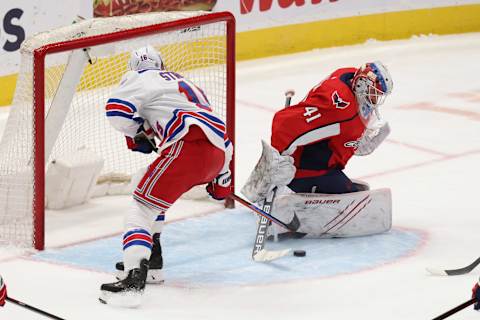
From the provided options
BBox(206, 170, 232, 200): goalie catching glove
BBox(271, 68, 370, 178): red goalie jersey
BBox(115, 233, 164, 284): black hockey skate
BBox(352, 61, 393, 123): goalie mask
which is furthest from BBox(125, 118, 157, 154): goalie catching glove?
BBox(352, 61, 393, 123): goalie mask

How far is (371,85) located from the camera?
505 centimetres

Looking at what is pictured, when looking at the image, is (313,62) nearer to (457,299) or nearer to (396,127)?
(396,127)

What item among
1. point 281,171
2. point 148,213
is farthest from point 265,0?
point 148,213

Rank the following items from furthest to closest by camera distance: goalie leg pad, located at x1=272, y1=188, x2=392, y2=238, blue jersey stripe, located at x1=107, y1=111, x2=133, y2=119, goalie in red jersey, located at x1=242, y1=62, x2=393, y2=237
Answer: goalie leg pad, located at x1=272, y1=188, x2=392, y2=238, goalie in red jersey, located at x1=242, y1=62, x2=393, y2=237, blue jersey stripe, located at x1=107, y1=111, x2=133, y2=119

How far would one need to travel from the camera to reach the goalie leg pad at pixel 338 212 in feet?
17.1

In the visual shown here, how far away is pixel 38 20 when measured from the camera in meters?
7.09

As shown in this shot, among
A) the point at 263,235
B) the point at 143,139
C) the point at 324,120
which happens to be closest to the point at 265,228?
the point at 263,235

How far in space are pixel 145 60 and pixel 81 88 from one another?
106 centimetres

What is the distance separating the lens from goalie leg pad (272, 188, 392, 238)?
17.1ft

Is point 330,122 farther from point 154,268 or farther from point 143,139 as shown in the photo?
point 154,268

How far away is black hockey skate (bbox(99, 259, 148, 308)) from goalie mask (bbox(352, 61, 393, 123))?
1251 mm

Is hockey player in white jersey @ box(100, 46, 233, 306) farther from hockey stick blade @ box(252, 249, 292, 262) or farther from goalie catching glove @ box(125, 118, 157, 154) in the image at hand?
Result: hockey stick blade @ box(252, 249, 292, 262)

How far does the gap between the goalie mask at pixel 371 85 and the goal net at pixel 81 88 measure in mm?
730

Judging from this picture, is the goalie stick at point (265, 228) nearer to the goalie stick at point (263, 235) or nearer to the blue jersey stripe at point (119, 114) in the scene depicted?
the goalie stick at point (263, 235)
